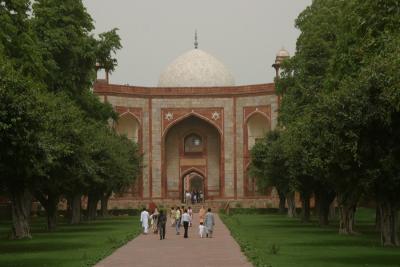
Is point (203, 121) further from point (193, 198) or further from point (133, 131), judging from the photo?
point (193, 198)

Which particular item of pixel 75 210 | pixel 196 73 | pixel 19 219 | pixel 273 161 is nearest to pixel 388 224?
pixel 19 219

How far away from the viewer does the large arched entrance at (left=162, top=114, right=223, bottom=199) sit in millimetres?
59781

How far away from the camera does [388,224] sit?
20.8m

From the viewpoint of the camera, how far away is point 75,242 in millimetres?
22953

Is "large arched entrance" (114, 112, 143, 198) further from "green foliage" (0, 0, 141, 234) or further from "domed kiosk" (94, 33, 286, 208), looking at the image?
"green foliage" (0, 0, 141, 234)

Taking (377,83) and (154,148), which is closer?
(377,83)

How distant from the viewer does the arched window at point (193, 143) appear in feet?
198

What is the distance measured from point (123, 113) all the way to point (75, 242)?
34098 millimetres

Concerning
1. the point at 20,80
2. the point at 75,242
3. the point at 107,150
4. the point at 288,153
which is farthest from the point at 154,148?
the point at 20,80

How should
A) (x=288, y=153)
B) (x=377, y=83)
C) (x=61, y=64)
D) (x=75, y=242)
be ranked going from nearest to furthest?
A: (x=377, y=83)
(x=75, y=242)
(x=288, y=153)
(x=61, y=64)

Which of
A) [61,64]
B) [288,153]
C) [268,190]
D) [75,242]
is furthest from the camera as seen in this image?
[268,190]

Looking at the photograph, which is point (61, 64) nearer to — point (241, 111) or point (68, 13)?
point (68, 13)

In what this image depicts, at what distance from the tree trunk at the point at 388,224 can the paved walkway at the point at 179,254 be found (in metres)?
3.71

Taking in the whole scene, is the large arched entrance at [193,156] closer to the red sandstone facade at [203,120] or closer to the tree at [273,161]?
the red sandstone facade at [203,120]
